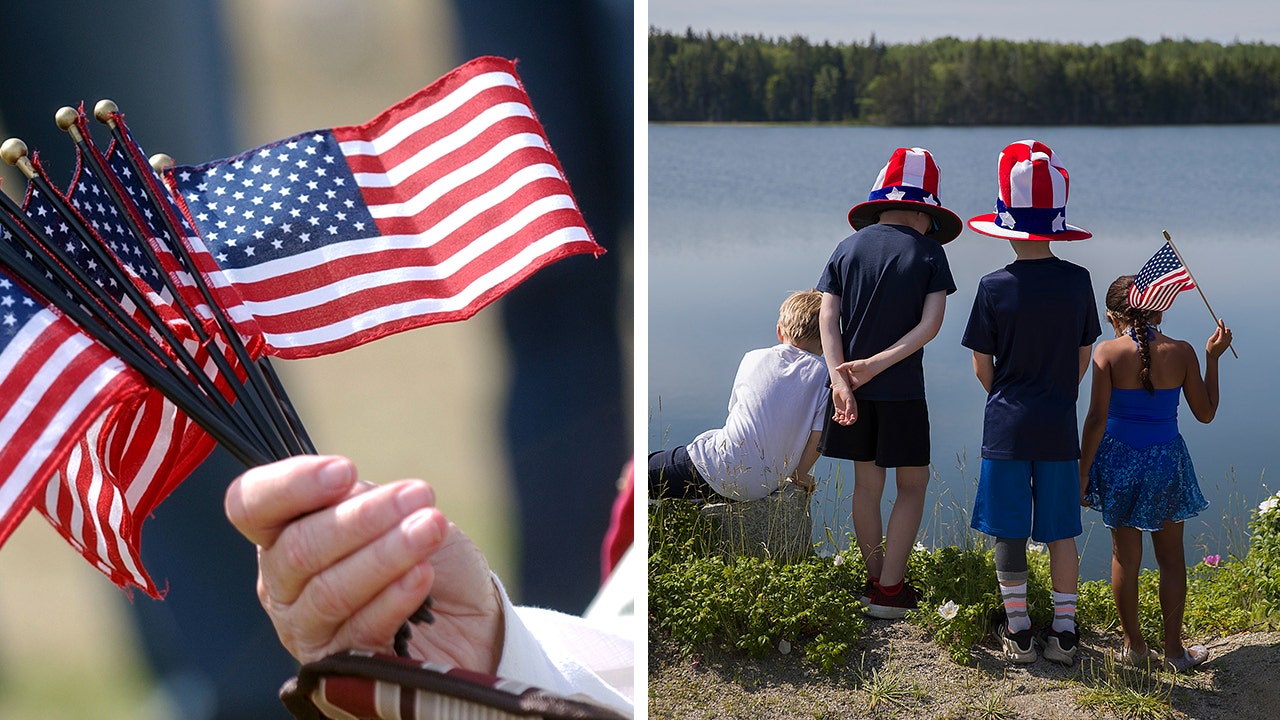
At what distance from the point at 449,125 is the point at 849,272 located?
107cm

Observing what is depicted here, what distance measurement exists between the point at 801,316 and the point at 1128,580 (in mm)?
883

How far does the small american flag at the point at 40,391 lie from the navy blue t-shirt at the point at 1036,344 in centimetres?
166

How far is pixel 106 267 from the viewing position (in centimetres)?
124

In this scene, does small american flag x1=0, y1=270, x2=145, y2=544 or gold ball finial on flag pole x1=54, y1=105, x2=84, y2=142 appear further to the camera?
gold ball finial on flag pole x1=54, y1=105, x2=84, y2=142

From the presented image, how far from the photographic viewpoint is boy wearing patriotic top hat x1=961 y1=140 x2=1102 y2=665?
85.6 inches

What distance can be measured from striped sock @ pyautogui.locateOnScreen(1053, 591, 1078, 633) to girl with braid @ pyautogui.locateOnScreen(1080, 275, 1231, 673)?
0.10 metres

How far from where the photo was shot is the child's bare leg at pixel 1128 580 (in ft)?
7.39

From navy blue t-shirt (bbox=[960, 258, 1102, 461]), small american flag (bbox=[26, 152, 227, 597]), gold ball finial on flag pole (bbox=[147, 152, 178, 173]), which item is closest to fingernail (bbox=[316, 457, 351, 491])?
small american flag (bbox=[26, 152, 227, 597])

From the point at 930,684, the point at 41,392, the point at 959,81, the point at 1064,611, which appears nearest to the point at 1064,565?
the point at 1064,611

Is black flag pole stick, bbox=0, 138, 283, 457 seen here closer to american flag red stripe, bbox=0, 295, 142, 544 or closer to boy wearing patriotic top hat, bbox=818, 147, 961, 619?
american flag red stripe, bbox=0, 295, 142, 544

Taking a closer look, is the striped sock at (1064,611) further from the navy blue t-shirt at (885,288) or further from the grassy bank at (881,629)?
the navy blue t-shirt at (885,288)

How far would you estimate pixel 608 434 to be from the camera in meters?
1.98

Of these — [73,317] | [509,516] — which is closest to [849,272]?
[509,516]

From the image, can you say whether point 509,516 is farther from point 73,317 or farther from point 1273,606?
point 1273,606
